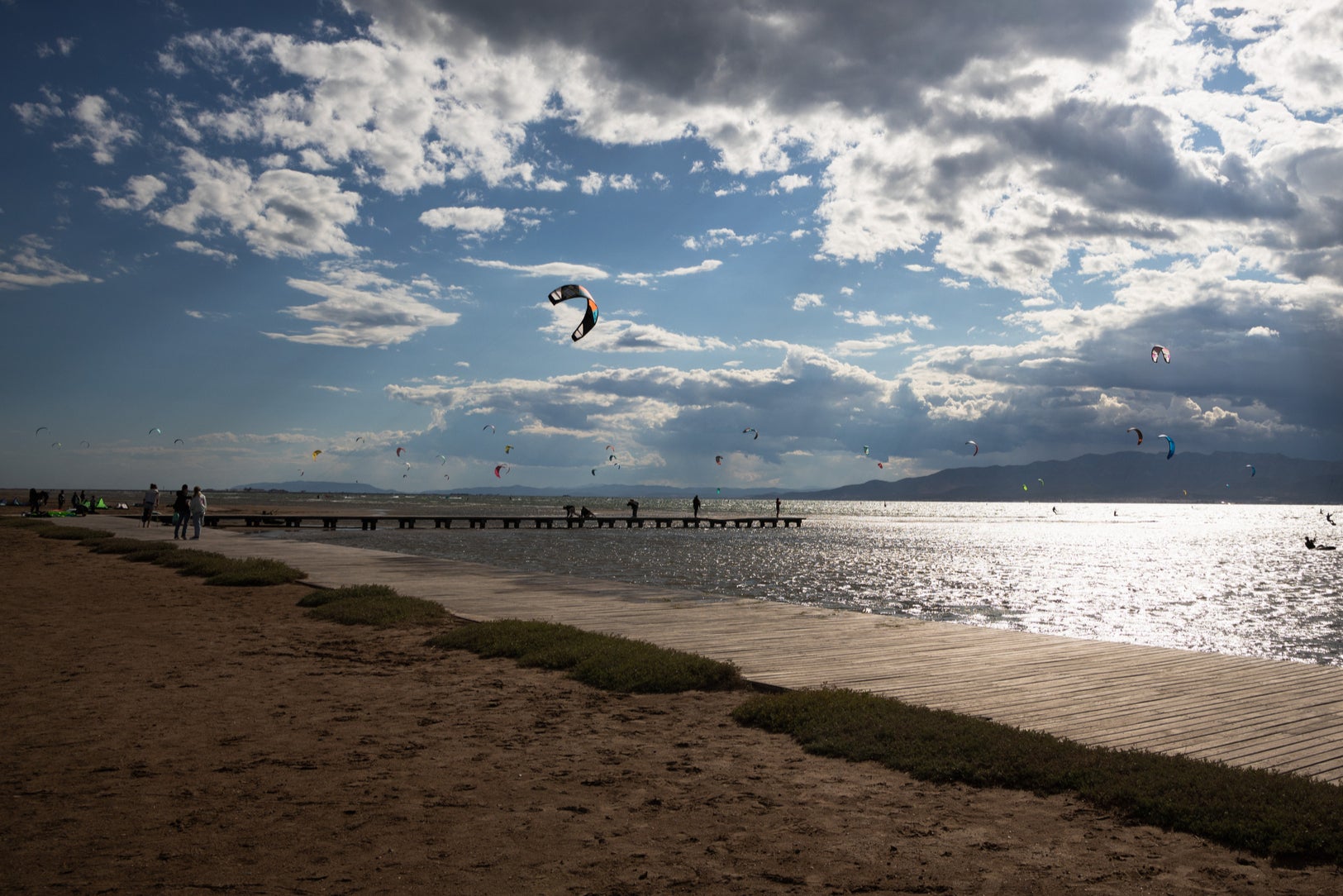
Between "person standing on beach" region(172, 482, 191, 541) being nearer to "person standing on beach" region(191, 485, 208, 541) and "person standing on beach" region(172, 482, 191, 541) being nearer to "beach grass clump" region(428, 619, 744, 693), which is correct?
"person standing on beach" region(191, 485, 208, 541)

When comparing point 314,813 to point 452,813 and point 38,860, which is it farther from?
Answer: point 38,860

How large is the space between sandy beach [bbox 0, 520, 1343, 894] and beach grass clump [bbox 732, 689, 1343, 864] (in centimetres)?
17

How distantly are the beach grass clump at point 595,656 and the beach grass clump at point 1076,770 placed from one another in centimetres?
127

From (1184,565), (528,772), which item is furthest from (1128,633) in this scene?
(1184,565)

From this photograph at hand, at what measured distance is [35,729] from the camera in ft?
24.3

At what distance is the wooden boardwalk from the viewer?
7125 mm

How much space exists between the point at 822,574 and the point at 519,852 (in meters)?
27.4

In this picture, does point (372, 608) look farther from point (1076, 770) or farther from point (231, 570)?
point (1076, 770)

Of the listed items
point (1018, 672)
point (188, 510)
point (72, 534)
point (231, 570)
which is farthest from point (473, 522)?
point (1018, 672)

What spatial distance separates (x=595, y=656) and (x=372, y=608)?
5917mm

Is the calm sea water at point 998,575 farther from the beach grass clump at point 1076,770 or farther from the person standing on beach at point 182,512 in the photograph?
the beach grass clump at point 1076,770

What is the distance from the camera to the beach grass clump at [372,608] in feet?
44.9

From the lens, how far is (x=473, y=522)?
65.6m

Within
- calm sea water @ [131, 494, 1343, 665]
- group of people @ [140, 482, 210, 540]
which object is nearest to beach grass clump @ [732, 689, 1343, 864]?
calm sea water @ [131, 494, 1343, 665]
